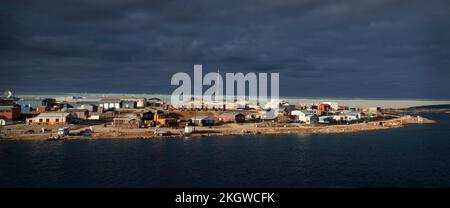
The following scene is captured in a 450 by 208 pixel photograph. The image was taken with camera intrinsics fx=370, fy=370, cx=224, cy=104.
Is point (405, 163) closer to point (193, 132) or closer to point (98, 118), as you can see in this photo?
point (193, 132)

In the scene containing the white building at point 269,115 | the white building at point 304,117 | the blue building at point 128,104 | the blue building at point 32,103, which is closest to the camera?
the white building at point 304,117

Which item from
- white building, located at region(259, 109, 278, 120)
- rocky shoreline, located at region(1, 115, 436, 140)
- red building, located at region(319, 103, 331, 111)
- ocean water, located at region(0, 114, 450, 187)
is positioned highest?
red building, located at region(319, 103, 331, 111)

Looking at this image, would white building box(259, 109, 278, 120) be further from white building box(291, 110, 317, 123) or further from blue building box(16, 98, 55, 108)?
blue building box(16, 98, 55, 108)

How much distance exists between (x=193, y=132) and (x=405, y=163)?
72.6ft

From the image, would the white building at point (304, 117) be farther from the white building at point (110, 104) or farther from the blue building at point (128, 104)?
the white building at point (110, 104)

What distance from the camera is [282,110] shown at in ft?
212

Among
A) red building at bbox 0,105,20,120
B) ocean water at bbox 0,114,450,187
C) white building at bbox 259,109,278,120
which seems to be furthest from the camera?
white building at bbox 259,109,278,120

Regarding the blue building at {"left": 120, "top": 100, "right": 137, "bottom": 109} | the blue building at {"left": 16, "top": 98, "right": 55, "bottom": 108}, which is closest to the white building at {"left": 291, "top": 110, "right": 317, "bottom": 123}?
the blue building at {"left": 120, "top": 100, "right": 137, "bottom": 109}

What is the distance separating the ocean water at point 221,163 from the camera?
743 inches

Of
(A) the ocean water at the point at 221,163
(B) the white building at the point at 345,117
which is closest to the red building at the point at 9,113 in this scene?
(A) the ocean water at the point at 221,163

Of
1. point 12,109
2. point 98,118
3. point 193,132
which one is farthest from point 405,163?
point 12,109

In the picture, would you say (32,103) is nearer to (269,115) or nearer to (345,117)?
(269,115)

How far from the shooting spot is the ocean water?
743 inches

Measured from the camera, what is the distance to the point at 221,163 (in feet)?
77.7
